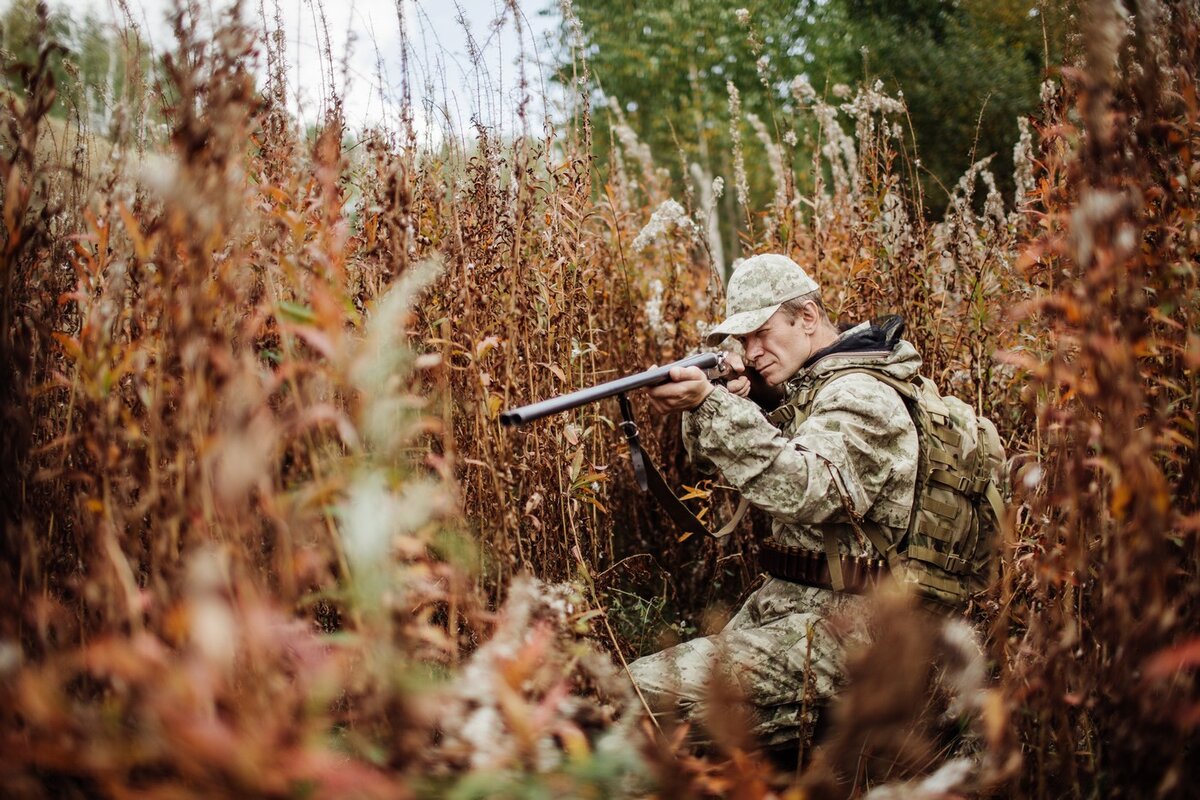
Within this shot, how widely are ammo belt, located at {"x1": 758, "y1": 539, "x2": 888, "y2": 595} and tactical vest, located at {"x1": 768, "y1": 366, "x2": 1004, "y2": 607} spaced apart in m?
0.05

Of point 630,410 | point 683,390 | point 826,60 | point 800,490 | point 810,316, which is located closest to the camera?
point 800,490

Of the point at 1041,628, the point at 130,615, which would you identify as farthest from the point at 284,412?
the point at 1041,628

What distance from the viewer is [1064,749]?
151 cm

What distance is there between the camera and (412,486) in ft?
4.08

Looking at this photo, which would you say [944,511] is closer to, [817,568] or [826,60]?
[817,568]

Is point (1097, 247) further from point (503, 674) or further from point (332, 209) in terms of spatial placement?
point (332, 209)

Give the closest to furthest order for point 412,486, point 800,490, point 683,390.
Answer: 1. point 412,486
2. point 800,490
3. point 683,390

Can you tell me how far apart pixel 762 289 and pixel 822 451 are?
689mm

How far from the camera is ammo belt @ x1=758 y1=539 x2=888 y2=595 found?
2.43m

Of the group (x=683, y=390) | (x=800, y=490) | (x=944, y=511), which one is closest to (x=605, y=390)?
(x=683, y=390)

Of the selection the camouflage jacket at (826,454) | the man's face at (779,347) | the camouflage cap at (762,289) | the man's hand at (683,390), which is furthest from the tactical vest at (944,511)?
the man's hand at (683,390)

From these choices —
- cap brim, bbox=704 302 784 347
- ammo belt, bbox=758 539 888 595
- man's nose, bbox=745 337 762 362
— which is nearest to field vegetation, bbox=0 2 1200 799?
ammo belt, bbox=758 539 888 595

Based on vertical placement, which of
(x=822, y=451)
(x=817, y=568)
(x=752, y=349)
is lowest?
(x=817, y=568)

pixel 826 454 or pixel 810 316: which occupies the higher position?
pixel 810 316
